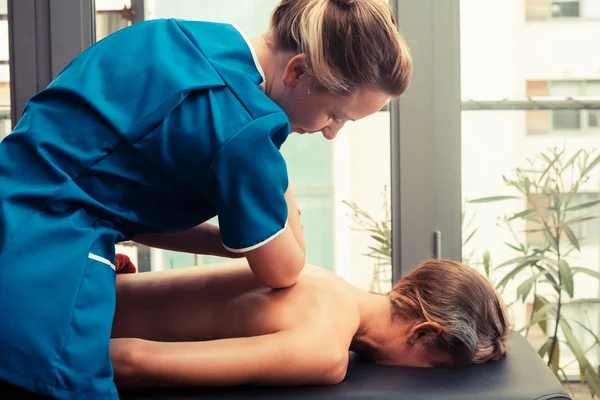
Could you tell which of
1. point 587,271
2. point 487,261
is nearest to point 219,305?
point 487,261

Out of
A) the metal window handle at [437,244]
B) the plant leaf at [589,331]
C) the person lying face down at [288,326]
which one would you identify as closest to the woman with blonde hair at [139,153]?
the person lying face down at [288,326]

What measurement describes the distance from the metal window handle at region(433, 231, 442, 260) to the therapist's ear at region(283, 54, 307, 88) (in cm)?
110

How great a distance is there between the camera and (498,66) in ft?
7.39

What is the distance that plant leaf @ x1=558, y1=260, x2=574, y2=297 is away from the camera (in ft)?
7.09

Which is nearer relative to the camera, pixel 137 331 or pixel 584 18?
pixel 137 331

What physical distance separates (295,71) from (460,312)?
0.63 m

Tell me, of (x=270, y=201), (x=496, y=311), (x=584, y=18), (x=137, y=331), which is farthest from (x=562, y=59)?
(x=137, y=331)

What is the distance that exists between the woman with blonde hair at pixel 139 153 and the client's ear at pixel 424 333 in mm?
393

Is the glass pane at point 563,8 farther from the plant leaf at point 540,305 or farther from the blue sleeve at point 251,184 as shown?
the blue sleeve at point 251,184

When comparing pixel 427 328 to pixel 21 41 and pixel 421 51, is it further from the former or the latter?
pixel 21 41

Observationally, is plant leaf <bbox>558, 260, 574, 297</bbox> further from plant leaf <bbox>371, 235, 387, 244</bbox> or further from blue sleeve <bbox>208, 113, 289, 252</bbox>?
blue sleeve <bbox>208, 113, 289, 252</bbox>

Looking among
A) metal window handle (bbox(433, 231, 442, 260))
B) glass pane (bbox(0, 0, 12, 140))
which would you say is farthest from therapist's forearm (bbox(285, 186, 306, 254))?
glass pane (bbox(0, 0, 12, 140))

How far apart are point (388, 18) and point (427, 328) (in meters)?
0.66

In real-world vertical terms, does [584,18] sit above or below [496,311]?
above
